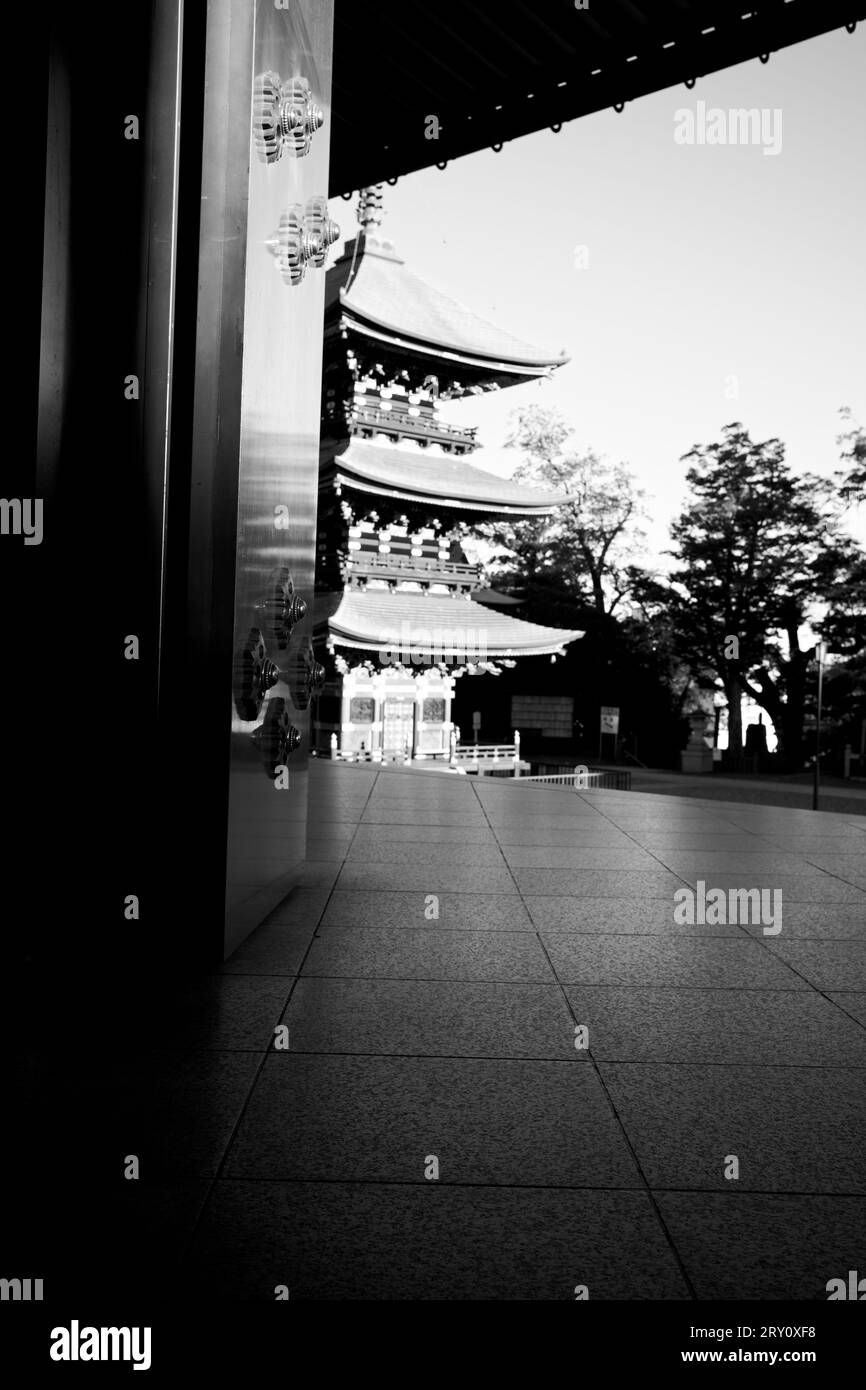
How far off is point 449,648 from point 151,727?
24.3 metres

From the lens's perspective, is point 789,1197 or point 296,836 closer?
point 789,1197

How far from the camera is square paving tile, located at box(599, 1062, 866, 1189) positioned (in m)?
2.18

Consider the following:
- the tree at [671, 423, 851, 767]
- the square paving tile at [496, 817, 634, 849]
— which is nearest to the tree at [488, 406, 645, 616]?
the tree at [671, 423, 851, 767]

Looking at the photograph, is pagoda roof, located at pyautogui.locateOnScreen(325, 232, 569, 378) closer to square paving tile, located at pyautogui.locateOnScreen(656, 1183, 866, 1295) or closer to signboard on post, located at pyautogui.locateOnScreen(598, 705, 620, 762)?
signboard on post, located at pyautogui.locateOnScreen(598, 705, 620, 762)

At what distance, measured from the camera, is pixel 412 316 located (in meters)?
27.2

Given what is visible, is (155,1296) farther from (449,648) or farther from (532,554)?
(532,554)

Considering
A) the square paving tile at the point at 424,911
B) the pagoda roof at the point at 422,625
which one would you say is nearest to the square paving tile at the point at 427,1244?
the square paving tile at the point at 424,911

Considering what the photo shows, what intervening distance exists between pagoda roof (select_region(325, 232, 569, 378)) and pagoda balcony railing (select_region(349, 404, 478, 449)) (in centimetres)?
173

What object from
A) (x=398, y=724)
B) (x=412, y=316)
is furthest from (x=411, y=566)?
(x=412, y=316)

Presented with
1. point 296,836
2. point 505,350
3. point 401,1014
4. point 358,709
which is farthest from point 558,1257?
point 505,350

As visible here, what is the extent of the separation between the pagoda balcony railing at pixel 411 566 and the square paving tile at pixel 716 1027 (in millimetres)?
24217

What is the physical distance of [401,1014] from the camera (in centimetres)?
317

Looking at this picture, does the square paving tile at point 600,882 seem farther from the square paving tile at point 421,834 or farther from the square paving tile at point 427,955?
the square paving tile at point 421,834

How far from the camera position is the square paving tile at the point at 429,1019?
2896 mm
